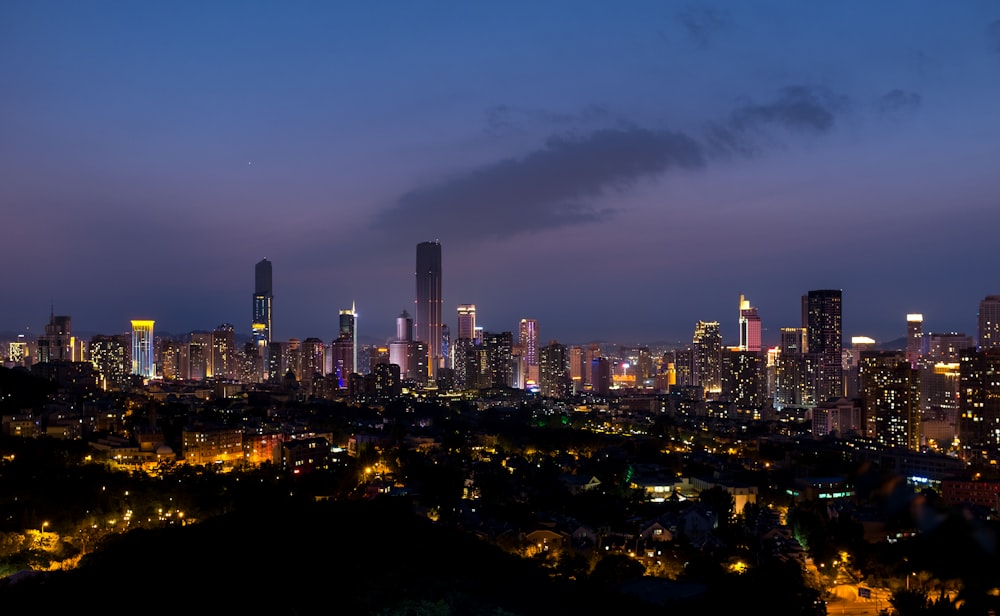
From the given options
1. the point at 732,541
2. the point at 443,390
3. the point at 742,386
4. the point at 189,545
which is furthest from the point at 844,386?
the point at 189,545

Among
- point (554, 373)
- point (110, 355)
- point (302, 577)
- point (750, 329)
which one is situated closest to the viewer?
point (302, 577)

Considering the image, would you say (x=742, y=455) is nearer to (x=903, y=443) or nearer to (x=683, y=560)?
(x=903, y=443)

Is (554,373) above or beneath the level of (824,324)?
beneath

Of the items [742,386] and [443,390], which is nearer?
[742,386]

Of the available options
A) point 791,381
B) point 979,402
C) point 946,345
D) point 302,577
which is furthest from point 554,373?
point 302,577

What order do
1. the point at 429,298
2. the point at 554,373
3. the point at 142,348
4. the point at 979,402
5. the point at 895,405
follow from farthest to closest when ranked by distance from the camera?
the point at 429,298 < the point at 142,348 < the point at 554,373 < the point at 895,405 < the point at 979,402

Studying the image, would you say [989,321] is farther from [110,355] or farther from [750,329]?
[110,355]

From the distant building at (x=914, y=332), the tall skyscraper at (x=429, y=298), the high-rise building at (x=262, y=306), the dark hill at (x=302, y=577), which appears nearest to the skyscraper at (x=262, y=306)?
the high-rise building at (x=262, y=306)

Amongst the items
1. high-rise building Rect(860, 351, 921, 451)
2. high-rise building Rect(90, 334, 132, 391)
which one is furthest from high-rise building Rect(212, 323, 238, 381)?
high-rise building Rect(860, 351, 921, 451)
